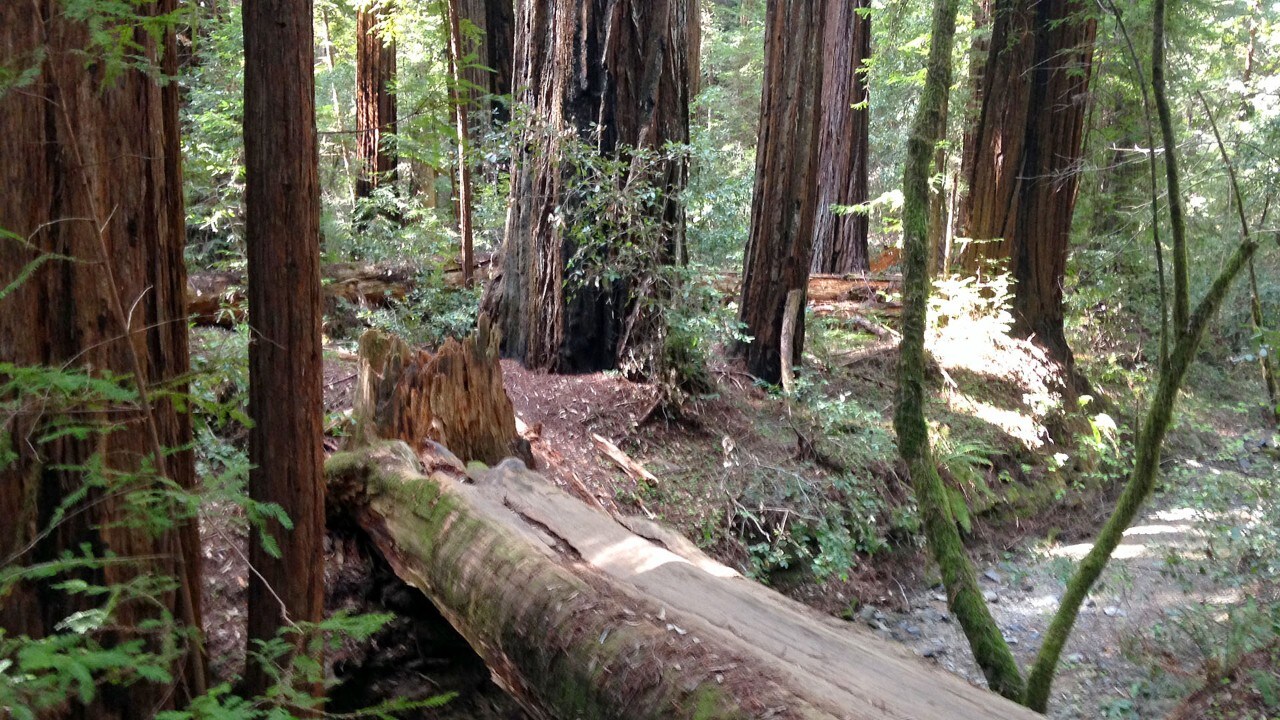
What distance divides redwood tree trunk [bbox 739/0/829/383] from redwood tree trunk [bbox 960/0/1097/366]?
319 centimetres

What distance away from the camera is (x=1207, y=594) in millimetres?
6816

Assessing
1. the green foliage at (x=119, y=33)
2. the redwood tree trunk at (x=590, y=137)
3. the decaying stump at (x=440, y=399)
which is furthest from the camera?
the redwood tree trunk at (x=590, y=137)

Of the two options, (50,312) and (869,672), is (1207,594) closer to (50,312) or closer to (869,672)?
(869,672)

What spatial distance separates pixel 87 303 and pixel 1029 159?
11.5 meters

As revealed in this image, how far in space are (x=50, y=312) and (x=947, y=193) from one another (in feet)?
37.8

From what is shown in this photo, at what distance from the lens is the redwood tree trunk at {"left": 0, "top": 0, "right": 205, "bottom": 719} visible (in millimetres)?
2627

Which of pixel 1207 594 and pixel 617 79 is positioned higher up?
pixel 617 79

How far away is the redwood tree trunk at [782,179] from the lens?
9055 mm

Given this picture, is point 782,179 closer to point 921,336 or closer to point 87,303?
point 921,336

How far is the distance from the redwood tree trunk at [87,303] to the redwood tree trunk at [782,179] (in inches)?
275

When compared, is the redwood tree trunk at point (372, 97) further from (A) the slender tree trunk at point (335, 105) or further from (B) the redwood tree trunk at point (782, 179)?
(B) the redwood tree trunk at point (782, 179)

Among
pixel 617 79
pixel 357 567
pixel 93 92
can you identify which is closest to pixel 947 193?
pixel 617 79

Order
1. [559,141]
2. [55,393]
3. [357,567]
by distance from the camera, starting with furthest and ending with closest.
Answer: [559,141] → [357,567] → [55,393]

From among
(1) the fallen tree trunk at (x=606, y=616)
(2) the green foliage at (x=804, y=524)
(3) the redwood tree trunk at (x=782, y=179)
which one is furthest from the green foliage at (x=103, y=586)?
(3) the redwood tree trunk at (x=782, y=179)
